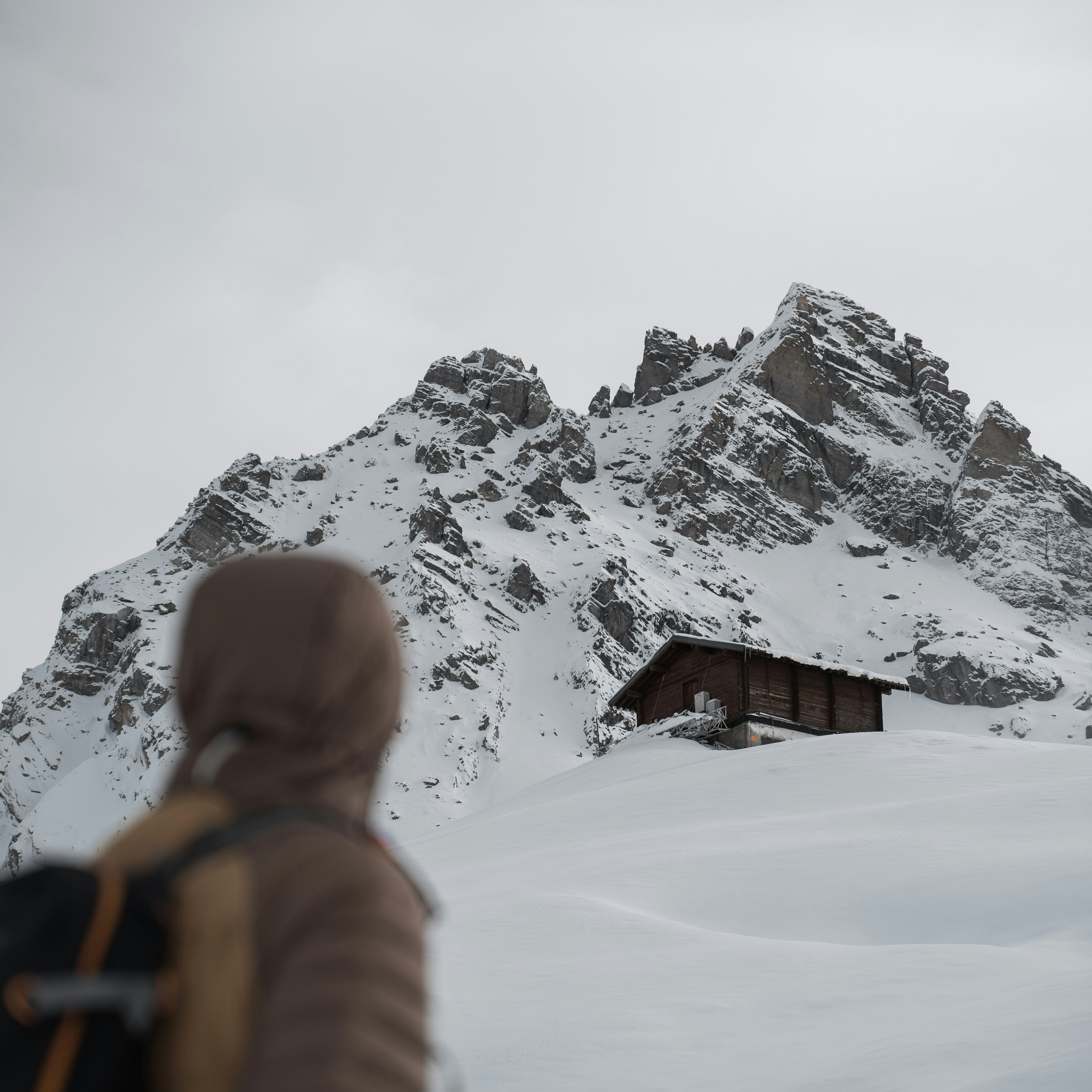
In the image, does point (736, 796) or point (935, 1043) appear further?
point (736, 796)

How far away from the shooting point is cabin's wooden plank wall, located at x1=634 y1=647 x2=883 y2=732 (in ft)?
95.3

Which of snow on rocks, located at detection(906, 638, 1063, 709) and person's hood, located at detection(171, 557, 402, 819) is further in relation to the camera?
snow on rocks, located at detection(906, 638, 1063, 709)

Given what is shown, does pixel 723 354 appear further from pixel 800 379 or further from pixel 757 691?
pixel 757 691

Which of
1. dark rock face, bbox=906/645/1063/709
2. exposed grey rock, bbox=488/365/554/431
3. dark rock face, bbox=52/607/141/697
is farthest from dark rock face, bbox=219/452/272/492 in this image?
dark rock face, bbox=906/645/1063/709

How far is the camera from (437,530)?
3524 inches

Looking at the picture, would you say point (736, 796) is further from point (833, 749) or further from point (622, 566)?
point (622, 566)

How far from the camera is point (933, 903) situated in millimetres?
8711

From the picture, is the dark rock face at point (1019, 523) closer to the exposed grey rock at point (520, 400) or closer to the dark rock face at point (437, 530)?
the exposed grey rock at point (520, 400)

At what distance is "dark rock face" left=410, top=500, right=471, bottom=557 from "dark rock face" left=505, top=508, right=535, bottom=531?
8545 mm

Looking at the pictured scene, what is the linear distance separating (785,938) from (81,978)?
8.65m

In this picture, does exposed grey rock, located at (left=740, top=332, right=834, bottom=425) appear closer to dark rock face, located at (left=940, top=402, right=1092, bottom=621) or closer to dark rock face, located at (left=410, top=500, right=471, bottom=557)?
dark rock face, located at (left=940, top=402, right=1092, bottom=621)

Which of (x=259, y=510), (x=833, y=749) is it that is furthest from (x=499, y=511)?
(x=833, y=749)

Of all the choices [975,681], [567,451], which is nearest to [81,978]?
[975,681]

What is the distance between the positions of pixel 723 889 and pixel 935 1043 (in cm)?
537
